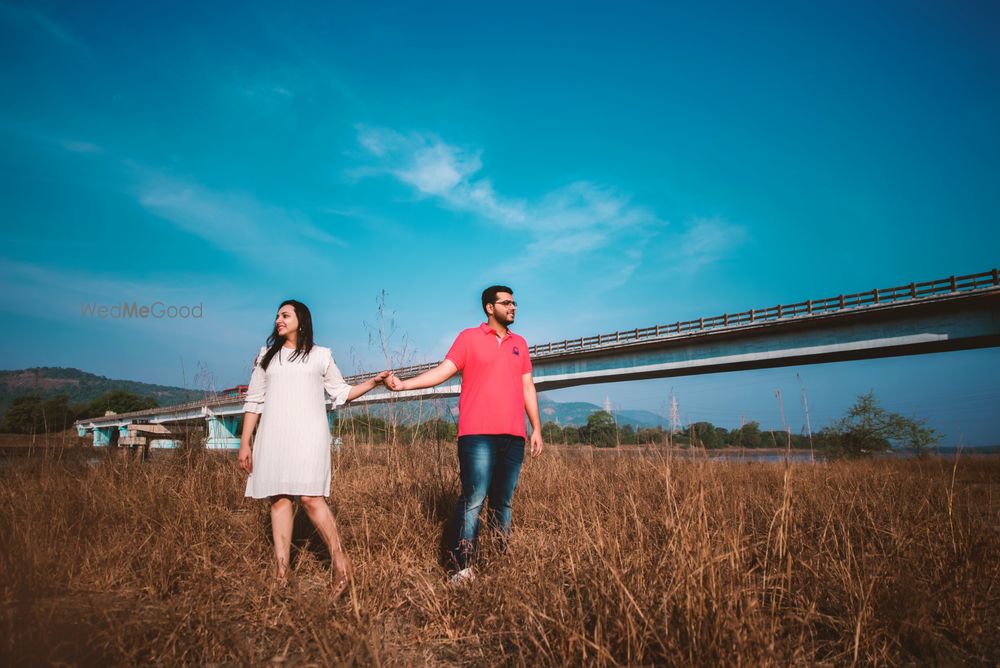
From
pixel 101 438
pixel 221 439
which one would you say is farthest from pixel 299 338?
pixel 101 438

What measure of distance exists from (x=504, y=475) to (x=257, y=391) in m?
1.82

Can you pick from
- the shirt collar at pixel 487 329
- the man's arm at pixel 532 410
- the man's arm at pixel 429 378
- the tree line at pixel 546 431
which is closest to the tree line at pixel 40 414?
the tree line at pixel 546 431

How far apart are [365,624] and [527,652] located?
792mm

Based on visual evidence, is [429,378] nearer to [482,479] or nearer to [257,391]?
[482,479]

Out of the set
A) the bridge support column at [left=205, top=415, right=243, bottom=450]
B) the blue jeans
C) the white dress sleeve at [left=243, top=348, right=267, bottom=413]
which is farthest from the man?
the bridge support column at [left=205, top=415, right=243, bottom=450]

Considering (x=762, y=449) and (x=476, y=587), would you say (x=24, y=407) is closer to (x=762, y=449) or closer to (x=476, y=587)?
(x=476, y=587)

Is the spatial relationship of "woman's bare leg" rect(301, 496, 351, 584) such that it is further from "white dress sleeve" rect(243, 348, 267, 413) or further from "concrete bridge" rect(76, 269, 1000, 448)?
"concrete bridge" rect(76, 269, 1000, 448)

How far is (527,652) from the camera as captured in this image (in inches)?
77.9

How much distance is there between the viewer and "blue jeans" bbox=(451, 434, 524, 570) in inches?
121

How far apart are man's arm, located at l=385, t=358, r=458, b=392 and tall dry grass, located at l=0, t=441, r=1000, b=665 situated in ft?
3.62

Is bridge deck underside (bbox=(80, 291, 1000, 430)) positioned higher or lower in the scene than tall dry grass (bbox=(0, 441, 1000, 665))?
higher

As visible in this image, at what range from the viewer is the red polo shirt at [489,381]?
3150 millimetres

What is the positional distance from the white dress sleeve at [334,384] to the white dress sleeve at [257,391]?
1.33 feet

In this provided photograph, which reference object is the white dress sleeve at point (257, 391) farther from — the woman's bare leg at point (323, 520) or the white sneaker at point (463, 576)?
the white sneaker at point (463, 576)
